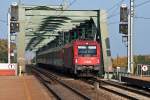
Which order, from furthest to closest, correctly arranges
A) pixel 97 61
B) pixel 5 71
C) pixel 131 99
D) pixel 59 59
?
pixel 59 59, pixel 5 71, pixel 97 61, pixel 131 99

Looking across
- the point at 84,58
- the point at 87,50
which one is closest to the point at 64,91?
the point at 84,58

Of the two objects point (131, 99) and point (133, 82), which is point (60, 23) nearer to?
point (133, 82)

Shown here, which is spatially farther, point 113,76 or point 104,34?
point 104,34

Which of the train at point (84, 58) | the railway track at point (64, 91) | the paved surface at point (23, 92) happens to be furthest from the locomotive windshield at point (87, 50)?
the paved surface at point (23, 92)

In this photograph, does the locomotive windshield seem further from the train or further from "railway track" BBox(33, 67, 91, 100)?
"railway track" BBox(33, 67, 91, 100)

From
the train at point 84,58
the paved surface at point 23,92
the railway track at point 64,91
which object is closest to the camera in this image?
the paved surface at point 23,92

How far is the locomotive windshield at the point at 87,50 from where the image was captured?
44.1 meters

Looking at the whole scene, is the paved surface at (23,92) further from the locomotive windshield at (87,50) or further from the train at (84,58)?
the locomotive windshield at (87,50)

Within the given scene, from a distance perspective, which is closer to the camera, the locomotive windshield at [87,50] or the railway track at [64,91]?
the railway track at [64,91]

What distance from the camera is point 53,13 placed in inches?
2260

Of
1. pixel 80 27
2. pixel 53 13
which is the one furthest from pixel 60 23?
pixel 53 13

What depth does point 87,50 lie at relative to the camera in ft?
146

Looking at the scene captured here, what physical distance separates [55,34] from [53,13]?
84.2 feet

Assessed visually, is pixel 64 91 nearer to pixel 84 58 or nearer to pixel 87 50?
pixel 84 58
